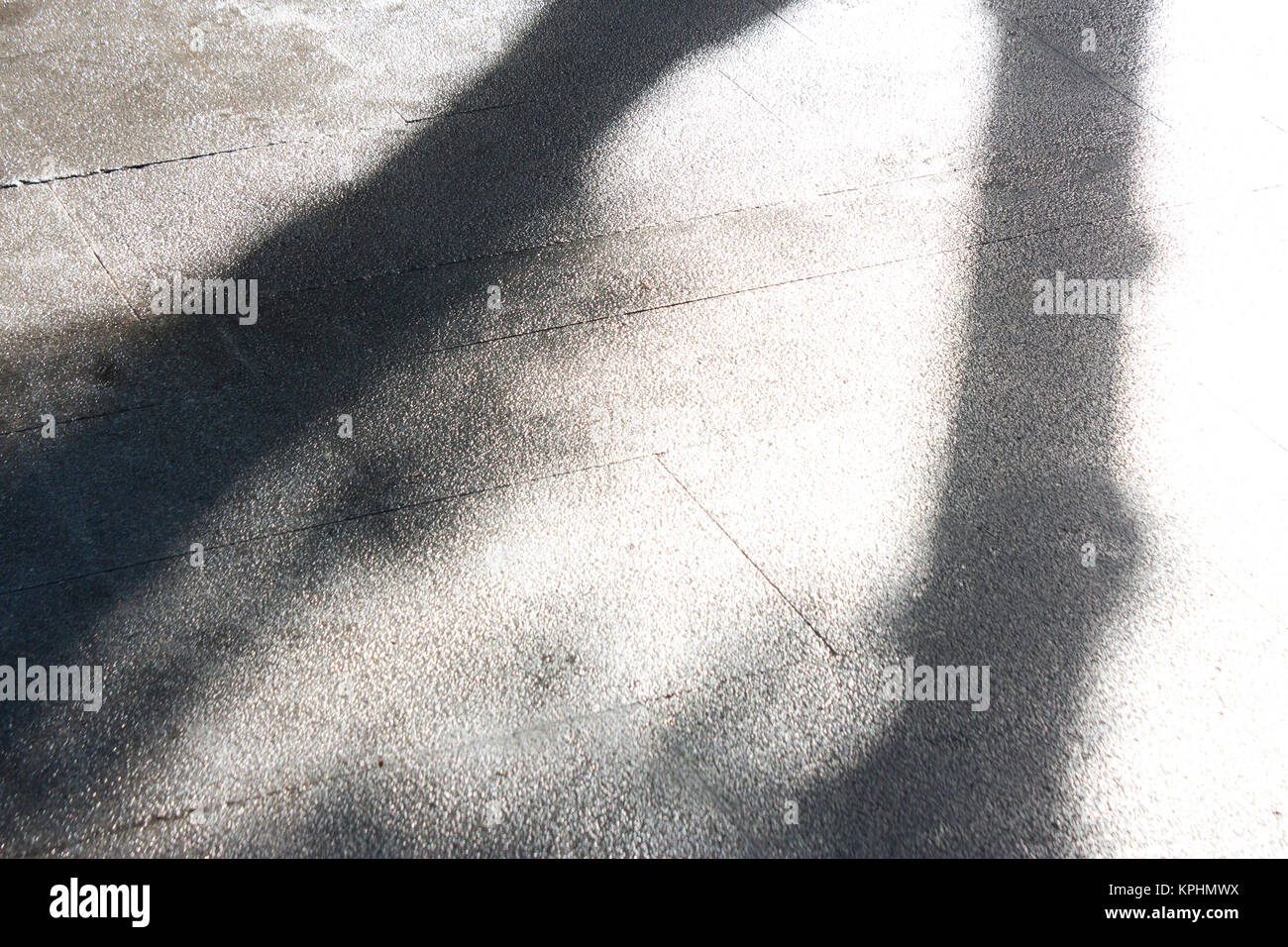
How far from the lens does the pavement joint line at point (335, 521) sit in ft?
9.86

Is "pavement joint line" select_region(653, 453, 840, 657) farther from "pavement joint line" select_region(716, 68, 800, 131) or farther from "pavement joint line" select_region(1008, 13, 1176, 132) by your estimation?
"pavement joint line" select_region(1008, 13, 1176, 132)

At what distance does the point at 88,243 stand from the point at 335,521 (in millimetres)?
1842

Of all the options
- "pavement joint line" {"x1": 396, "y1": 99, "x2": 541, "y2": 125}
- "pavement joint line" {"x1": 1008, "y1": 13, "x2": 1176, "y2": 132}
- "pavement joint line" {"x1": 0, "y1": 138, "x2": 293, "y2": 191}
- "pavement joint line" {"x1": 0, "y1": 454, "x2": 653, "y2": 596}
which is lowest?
"pavement joint line" {"x1": 0, "y1": 454, "x2": 653, "y2": 596}

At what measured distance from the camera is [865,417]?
142 inches

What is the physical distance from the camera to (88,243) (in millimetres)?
4203

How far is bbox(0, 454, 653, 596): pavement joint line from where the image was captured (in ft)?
9.86

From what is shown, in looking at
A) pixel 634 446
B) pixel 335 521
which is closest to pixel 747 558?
pixel 634 446

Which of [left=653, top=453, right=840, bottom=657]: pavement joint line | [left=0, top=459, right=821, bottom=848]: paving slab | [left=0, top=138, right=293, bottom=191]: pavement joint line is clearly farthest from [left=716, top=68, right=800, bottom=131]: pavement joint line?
[left=0, top=459, right=821, bottom=848]: paving slab

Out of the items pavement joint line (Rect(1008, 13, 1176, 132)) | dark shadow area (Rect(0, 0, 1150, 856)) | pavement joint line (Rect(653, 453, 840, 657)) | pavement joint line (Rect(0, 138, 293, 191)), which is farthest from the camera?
pavement joint line (Rect(1008, 13, 1176, 132))

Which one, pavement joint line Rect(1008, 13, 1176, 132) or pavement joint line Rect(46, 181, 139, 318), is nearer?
pavement joint line Rect(46, 181, 139, 318)

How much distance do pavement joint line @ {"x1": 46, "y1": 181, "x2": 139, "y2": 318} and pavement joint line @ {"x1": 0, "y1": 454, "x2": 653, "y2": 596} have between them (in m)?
1.21

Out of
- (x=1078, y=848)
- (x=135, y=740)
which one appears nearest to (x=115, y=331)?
(x=135, y=740)

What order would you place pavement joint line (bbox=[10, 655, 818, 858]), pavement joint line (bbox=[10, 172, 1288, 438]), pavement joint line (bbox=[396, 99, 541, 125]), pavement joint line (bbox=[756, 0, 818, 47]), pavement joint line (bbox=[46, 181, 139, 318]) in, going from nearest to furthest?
pavement joint line (bbox=[10, 655, 818, 858]), pavement joint line (bbox=[10, 172, 1288, 438]), pavement joint line (bbox=[46, 181, 139, 318]), pavement joint line (bbox=[396, 99, 541, 125]), pavement joint line (bbox=[756, 0, 818, 47])
